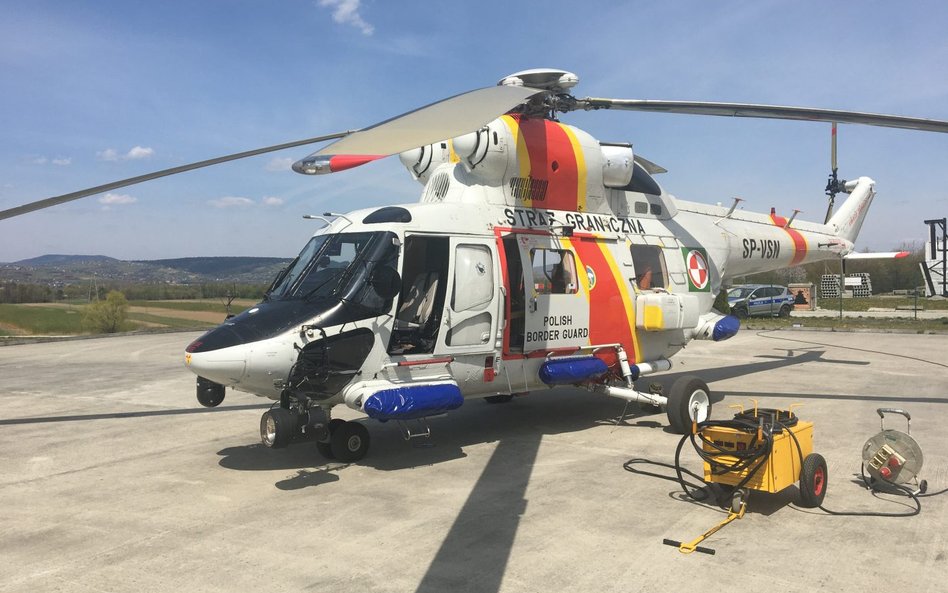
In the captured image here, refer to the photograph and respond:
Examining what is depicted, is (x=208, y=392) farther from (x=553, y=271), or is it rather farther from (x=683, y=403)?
(x=683, y=403)

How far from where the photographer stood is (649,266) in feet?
32.0

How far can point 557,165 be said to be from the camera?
8680 mm

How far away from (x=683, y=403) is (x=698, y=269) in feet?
9.46

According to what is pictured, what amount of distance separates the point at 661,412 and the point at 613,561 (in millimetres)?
5615

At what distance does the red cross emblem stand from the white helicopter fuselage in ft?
0.10

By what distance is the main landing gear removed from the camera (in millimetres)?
6055

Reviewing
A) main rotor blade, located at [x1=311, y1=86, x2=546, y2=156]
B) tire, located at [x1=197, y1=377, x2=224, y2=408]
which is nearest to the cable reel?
main rotor blade, located at [x1=311, y1=86, x2=546, y2=156]

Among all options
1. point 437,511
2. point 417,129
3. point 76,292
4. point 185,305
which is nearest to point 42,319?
point 185,305

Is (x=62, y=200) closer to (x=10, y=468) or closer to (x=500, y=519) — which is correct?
(x=10, y=468)

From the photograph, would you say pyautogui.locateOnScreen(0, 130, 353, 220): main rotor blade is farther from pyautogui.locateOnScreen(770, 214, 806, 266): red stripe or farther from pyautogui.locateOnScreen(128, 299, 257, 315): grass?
pyautogui.locateOnScreen(128, 299, 257, 315): grass

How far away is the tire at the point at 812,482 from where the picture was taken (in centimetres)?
550

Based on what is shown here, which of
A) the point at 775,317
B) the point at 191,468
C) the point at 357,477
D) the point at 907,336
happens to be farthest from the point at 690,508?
the point at 775,317

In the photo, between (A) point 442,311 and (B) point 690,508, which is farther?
(A) point 442,311

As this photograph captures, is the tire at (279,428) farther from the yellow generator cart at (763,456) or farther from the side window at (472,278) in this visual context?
the yellow generator cart at (763,456)
